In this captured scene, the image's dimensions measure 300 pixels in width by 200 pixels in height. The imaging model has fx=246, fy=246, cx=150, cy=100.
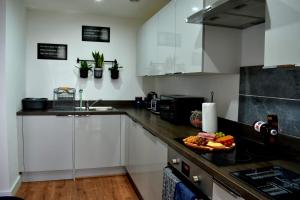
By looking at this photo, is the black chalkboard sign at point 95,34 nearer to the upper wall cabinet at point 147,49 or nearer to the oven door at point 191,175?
the upper wall cabinet at point 147,49

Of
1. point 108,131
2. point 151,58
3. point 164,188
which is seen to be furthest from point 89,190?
point 151,58

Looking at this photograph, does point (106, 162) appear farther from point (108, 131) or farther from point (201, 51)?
point (201, 51)

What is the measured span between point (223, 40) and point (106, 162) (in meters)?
2.23

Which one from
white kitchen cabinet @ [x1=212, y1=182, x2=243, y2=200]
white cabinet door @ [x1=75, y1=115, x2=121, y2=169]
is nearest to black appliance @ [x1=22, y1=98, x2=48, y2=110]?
white cabinet door @ [x1=75, y1=115, x2=121, y2=169]

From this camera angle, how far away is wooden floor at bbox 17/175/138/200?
2.74 m

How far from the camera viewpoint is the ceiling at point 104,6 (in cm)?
306

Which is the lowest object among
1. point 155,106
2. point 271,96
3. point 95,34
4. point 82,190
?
point 82,190

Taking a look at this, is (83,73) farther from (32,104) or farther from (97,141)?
(97,141)

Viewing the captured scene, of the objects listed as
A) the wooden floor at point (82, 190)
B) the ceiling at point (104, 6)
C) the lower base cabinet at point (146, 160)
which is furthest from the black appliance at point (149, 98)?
the ceiling at point (104, 6)

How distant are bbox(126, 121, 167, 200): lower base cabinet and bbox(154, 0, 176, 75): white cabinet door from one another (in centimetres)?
68

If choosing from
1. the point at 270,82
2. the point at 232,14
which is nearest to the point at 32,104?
the point at 232,14

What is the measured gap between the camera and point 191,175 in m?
1.41

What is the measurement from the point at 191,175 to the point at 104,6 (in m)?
2.60

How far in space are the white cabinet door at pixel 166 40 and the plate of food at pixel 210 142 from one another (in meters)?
0.91
